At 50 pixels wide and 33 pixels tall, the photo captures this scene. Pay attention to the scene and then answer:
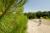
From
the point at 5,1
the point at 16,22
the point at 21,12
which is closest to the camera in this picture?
the point at 5,1

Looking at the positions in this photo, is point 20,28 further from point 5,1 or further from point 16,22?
point 5,1

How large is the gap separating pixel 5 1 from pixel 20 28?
26 cm

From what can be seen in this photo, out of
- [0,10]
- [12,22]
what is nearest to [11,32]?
[12,22]

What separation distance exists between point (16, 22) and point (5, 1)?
185 millimetres

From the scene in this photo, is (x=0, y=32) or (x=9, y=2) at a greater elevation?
(x=9, y=2)

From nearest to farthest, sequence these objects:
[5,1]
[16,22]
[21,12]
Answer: [5,1], [16,22], [21,12]

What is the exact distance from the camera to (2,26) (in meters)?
0.95

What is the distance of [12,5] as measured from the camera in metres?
0.97

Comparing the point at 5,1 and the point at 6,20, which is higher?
the point at 5,1

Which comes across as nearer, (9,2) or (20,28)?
(9,2)

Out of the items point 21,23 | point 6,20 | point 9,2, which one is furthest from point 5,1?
point 21,23

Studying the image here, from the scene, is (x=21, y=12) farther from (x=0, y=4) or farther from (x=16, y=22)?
(x=0, y=4)

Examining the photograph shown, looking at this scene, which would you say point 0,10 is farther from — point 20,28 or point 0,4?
point 20,28

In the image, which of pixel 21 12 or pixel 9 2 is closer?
pixel 9 2
